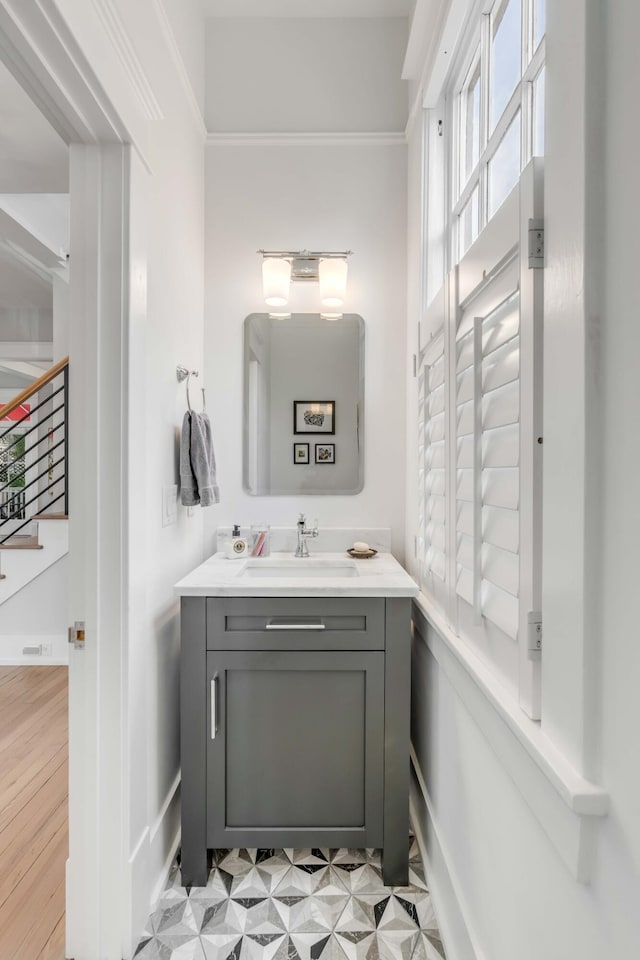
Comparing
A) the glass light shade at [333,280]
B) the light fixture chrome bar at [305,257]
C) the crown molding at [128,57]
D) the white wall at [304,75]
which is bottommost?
the glass light shade at [333,280]

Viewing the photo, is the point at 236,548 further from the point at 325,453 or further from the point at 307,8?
the point at 307,8

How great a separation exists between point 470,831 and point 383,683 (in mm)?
466

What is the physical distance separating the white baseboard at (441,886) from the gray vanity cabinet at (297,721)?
9 centimetres

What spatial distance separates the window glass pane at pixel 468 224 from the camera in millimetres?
1506

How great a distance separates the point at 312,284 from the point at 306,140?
0.60 metres

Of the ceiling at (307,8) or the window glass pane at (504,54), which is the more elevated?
the ceiling at (307,8)

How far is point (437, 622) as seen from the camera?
4.98 feet

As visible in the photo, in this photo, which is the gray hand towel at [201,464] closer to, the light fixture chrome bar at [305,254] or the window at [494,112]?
the light fixture chrome bar at [305,254]

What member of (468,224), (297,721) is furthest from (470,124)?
(297,721)

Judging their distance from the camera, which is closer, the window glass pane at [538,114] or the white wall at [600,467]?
the white wall at [600,467]

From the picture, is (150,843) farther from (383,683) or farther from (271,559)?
(271,559)

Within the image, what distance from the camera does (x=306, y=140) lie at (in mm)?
2285

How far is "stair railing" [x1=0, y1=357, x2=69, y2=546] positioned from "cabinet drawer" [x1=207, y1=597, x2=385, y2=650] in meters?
2.13

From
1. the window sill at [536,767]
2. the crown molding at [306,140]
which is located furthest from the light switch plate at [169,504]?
the crown molding at [306,140]
